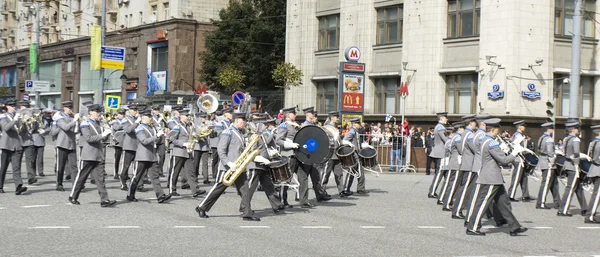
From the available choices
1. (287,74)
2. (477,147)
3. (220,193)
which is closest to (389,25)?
(287,74)

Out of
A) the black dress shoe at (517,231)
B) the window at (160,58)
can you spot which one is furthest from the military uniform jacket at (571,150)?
the window at (160,58)

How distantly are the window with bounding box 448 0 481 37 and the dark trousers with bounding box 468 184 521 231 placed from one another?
79.7ft

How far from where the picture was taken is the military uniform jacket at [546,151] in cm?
1777

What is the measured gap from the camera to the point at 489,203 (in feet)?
43.8

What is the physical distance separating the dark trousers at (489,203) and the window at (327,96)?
30.6 meters

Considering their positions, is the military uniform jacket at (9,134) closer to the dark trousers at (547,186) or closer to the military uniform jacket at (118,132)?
the military uniform jacket at (118,132)

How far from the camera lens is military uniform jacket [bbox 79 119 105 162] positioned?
15656 mm

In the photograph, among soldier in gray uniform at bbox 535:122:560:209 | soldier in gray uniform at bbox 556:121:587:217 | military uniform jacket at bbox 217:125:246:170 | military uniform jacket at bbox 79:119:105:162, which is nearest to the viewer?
military uniform jacket at bbox 217:125:246:170

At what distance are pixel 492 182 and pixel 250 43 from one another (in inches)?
1619

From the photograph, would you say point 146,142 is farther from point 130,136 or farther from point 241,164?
point 241,164

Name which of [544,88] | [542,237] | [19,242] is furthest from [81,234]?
[544,88]

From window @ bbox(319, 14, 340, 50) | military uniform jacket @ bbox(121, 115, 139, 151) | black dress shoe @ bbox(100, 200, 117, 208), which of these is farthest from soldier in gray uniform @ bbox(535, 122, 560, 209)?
window @ bbox(319, 14, 340, 50)

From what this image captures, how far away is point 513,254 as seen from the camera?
11.4m

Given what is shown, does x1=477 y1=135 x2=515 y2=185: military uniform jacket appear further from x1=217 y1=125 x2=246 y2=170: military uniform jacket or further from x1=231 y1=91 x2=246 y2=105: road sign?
x1=231 y1=91 x2=246 y2=105: road sign
